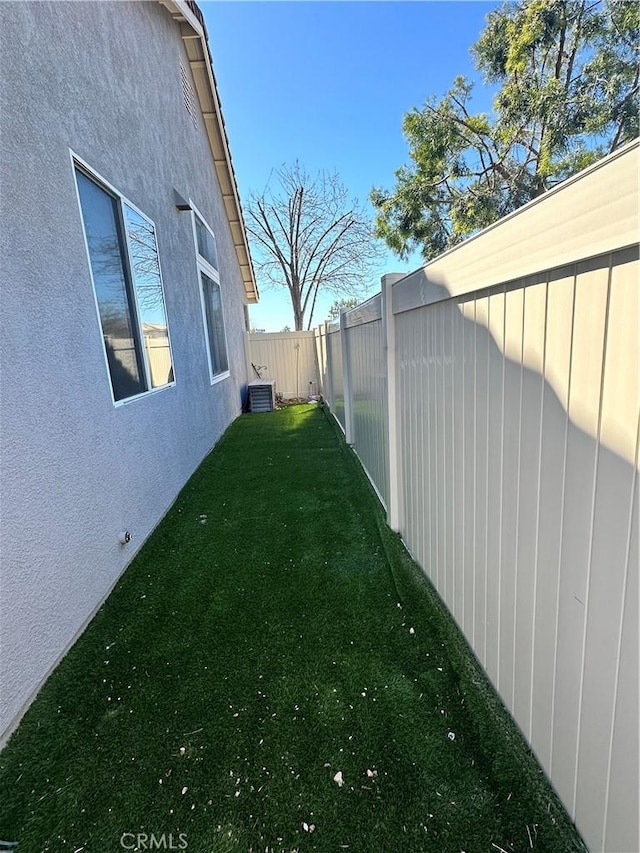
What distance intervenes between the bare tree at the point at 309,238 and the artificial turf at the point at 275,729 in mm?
21342

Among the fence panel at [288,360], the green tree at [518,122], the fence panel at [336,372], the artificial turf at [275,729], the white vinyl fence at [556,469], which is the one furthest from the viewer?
the fence panel at [288,360]

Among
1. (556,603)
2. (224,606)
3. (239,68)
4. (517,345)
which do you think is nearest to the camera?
(556,603)

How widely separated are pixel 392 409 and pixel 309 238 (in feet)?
70.5

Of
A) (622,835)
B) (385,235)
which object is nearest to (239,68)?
(385,235)

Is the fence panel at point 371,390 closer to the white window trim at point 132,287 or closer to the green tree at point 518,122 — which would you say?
the white window trim at point 132,287

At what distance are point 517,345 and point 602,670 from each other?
3.32ft

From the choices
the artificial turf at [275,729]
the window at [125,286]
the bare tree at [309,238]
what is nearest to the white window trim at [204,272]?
the window at [125,286]

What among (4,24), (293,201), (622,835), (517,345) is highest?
(293,201)

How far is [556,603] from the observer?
131 cm

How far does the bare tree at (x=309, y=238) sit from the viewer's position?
830 inches

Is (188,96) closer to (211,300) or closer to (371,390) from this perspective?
(211,300)

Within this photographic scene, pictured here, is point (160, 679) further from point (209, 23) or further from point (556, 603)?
point (209, 23)

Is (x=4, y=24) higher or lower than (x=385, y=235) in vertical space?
lower

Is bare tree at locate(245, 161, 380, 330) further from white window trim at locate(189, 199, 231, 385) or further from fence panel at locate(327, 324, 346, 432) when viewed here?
A: white window trim at locate(189, 199, 231, 385)
